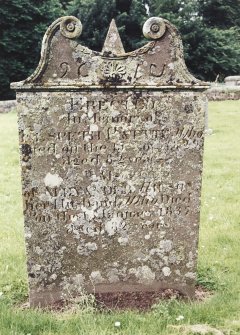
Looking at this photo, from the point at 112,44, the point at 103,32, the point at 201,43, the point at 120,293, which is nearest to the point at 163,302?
the point at 120,293

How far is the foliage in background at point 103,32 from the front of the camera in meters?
29.3

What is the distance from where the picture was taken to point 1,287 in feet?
17.1

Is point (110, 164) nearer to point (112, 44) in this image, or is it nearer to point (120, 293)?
point (112, 44)

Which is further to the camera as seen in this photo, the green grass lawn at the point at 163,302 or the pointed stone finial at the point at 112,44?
the pointed stone finial at the point at 112,44

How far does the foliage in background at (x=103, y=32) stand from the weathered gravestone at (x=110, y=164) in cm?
2396

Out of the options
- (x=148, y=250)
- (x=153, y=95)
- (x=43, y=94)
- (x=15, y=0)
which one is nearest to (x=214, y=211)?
(x=148, y=250)

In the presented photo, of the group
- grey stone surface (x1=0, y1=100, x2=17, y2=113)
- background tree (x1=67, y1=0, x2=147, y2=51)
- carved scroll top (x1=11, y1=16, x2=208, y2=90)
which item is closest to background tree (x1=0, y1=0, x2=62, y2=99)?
background tree (x1=67, y1=0, x2=147, y2=51)

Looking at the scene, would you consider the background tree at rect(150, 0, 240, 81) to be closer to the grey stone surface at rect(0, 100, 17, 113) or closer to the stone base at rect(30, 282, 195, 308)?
the grey stone surface at rect(0, 100, 17, 113)

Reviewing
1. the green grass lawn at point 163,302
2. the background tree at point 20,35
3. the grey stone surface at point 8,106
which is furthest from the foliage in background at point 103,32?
the green grass lawn at point 163,302

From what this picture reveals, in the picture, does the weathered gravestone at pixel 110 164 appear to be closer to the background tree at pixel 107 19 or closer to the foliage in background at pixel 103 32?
the foliage in background at pixel 103 32

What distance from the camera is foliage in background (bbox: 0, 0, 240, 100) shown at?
96.2 feet

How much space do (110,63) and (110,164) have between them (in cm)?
93

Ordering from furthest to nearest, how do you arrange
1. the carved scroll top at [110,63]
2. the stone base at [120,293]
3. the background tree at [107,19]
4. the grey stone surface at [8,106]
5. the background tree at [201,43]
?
the background tree at [201,43] → the background tree at [107,19] → the grey stone surface at [8,106] → the stone base at [120,293] → the carved scroll top at [110,63]

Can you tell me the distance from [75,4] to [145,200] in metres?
28.3
